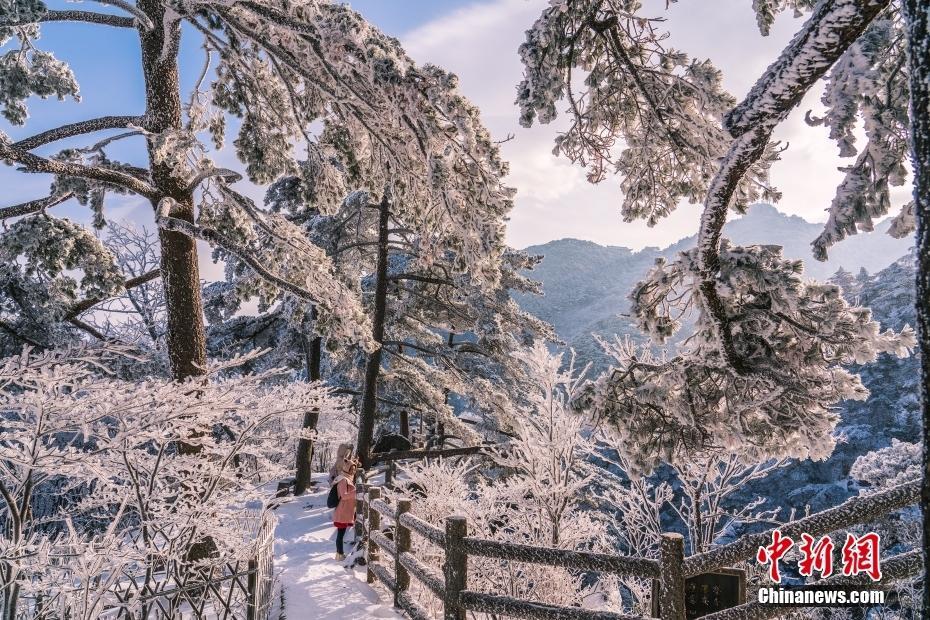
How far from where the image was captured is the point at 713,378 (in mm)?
4242

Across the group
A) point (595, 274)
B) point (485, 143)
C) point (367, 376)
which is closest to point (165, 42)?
point (485, 143)

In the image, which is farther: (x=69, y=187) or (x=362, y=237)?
(x=362, y=237)

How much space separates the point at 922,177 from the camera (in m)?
1.63

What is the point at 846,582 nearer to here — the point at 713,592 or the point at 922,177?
the point at 713,592

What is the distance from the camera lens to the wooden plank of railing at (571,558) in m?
3.39

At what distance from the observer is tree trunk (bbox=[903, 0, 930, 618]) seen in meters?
1.60

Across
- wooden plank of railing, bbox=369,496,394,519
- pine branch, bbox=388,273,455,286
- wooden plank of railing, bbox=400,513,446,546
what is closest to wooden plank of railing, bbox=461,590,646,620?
wooden plank of railing, bbox=400,513,446,546

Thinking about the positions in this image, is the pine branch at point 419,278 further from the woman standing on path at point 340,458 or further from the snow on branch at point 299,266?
the woman standing on path at point 340,458

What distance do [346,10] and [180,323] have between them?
453cm

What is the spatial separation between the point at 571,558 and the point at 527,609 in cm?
57

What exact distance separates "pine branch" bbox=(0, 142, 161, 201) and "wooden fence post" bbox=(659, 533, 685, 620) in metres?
6.79

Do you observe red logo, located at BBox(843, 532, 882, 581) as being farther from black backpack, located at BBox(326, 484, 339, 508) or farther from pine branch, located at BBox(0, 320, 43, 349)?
pine branch, located at BBox(0, 320, 43, 349)

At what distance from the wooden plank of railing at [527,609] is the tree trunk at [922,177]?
228 centimetres

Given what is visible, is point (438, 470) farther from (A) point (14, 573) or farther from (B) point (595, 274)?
(B) point (595, 274)
